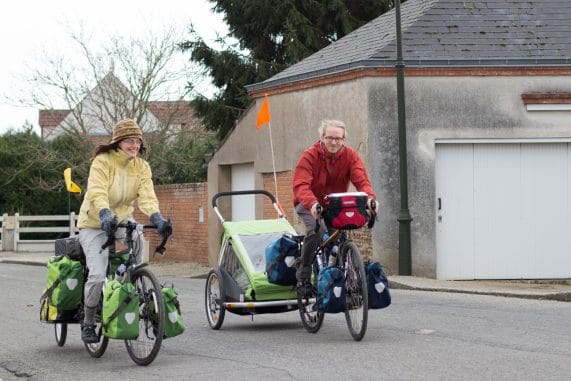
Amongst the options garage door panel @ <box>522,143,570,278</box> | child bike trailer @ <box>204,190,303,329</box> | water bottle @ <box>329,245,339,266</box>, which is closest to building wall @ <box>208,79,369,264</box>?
garage door panel @ <box>522,143,570,278</box>

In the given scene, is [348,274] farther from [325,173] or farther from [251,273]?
[251,273]

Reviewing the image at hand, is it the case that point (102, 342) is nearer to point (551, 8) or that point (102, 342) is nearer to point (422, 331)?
point (422, 331)

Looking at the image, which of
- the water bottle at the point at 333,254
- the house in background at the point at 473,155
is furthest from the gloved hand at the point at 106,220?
the house in background at the point at 473,155

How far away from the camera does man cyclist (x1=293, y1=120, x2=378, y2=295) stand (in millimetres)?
9805

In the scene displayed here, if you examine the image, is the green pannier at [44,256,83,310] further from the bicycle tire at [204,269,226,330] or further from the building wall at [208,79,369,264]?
the building wall at [208,79,369,264]

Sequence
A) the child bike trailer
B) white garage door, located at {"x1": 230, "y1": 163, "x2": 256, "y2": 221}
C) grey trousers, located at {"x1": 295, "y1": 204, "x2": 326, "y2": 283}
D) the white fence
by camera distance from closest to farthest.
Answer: grey trousers, located at {"x1": 295, "y1": 204, "x2": 326, "y2": 283} → the child bike trailer → white garage door, located at {"x1": 230, "y1": 163, "x2": 256, "y2": 221} → the white fence

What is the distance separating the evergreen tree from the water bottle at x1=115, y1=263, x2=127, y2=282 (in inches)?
917

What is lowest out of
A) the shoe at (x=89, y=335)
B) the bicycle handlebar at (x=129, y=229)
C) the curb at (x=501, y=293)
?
the curb at (x=501, y=293)

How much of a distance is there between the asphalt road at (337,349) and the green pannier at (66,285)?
481 millimetres

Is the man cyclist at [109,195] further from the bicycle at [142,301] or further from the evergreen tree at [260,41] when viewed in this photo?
the evergreen tree at [260,41]

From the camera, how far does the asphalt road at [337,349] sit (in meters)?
7.97

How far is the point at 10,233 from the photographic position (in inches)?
1515

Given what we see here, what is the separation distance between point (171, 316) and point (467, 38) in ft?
41.6

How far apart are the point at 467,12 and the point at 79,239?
13.0m
